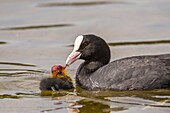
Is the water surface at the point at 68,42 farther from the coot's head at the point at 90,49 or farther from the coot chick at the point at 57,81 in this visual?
the coot's head at the point at 90,49

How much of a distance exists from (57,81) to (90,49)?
28.8 inches

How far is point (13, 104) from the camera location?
29.2 feet

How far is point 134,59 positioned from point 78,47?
33.4 inches

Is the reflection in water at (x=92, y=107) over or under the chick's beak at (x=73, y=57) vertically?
under

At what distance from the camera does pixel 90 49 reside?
995 cm

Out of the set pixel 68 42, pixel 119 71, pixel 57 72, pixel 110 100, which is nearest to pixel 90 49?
pixel 57 72

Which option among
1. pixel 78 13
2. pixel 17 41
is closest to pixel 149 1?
pixel 78 13

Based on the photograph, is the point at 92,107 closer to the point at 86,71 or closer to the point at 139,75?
the point at 139,75

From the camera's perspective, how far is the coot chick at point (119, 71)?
369 inches

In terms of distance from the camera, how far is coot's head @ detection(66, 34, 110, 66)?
32.5 feet

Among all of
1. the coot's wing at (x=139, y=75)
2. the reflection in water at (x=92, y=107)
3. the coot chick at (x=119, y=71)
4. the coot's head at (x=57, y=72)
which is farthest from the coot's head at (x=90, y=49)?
the reflection in water at (x=92, y=107)

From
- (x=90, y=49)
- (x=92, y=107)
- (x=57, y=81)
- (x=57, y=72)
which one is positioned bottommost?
(x=92, y=107)

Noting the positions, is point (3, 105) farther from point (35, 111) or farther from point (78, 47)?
point (78, 47)

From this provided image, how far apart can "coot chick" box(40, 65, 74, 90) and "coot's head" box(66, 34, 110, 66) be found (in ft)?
0.68
